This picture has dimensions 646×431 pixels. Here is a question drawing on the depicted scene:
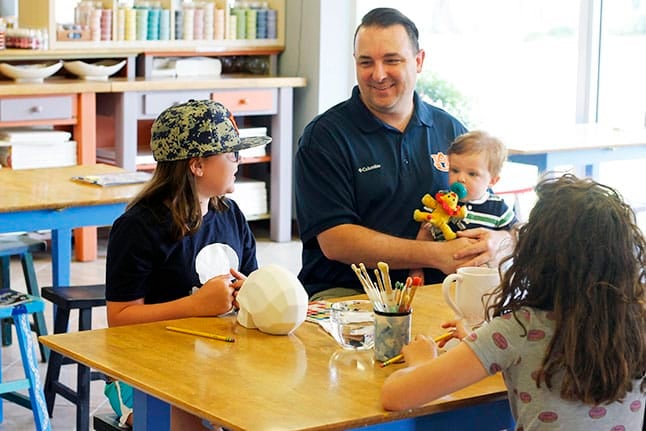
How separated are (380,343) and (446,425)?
21 centimetres

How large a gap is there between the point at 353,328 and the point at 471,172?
3.12ft

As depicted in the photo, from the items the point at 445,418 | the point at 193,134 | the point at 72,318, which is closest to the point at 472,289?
the point at 445,418

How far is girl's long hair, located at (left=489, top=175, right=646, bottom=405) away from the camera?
6.19 ft

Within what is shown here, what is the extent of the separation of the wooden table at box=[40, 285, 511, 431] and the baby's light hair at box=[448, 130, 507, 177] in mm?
789

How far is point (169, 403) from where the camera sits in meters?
1.98

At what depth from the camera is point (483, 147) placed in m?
3.05

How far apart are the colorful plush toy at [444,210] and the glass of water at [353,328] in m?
0.67

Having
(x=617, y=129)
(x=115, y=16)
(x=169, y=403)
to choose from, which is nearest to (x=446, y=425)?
(x=169, y=403)

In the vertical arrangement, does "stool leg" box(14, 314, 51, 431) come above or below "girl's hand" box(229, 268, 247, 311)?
below

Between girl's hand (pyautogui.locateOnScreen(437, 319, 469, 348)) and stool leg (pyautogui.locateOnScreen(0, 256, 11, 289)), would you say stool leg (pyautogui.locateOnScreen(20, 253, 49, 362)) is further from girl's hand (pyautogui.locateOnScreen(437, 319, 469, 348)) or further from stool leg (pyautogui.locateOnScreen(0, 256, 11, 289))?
girl's hand (pyautogui.locateOnScreen(437, 319, 469, 348))

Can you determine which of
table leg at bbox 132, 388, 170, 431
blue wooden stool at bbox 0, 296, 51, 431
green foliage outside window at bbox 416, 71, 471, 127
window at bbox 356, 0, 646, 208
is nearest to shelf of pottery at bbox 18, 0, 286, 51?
green foliage outside window at bbox 416, 71, 471, 127

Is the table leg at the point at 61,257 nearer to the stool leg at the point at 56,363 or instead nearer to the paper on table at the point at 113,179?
the paper on table at the point at 113,179

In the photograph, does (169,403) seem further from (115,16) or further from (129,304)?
(115,16)

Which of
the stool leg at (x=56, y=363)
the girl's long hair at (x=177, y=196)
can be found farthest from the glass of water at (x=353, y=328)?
the stool leg at (x=56, y=363)
